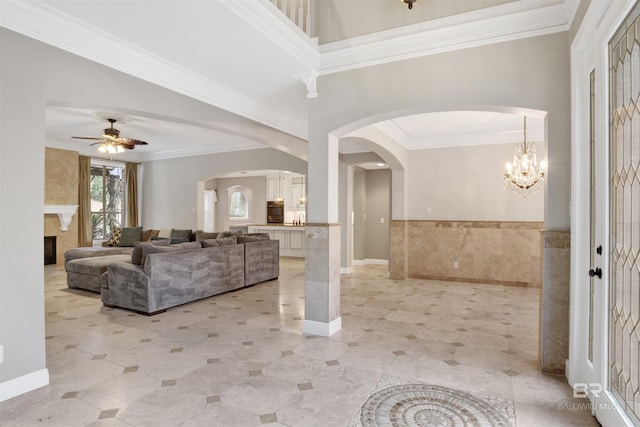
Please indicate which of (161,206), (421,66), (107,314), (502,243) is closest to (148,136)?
(161,206)

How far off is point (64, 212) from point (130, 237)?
174 centimetres

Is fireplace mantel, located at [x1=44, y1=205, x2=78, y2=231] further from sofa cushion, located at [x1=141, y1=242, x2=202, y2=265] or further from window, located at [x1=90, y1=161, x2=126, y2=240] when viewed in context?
sofa cushion, located at [x1=141, y1=242, x2=202, y2=265]

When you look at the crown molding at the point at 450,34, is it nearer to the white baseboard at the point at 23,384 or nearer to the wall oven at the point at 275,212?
the white baseboard at the point at 23,384

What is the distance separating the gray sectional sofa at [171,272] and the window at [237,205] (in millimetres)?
6971

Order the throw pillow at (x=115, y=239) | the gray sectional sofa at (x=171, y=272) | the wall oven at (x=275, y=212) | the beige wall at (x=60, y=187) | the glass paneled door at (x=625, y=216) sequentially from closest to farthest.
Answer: the glass paneled door at (x=625, y=216) < the gray sectional sofa at (x=171, y=272) < the beige wall at (x=60, y=187) < the throw pillow at (x=115, y=239) < the wall oven at (x=275, y=212)

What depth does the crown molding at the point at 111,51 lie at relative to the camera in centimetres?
255

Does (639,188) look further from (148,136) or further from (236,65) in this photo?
(148,136)

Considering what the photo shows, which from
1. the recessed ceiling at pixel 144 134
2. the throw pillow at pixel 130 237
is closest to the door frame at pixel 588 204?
the recessed ceiling at pixel 144 134

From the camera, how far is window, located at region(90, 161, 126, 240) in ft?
33.5

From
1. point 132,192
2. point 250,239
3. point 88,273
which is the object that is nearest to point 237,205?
point 132,192

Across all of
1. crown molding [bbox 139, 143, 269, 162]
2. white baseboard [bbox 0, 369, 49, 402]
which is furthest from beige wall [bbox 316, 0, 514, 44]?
crown molding [bbox 139, 143, 269, 162]

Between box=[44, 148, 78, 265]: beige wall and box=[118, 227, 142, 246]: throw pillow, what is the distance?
151 cm

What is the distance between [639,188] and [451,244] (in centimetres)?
553

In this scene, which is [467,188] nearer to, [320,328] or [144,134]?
[320,328]
